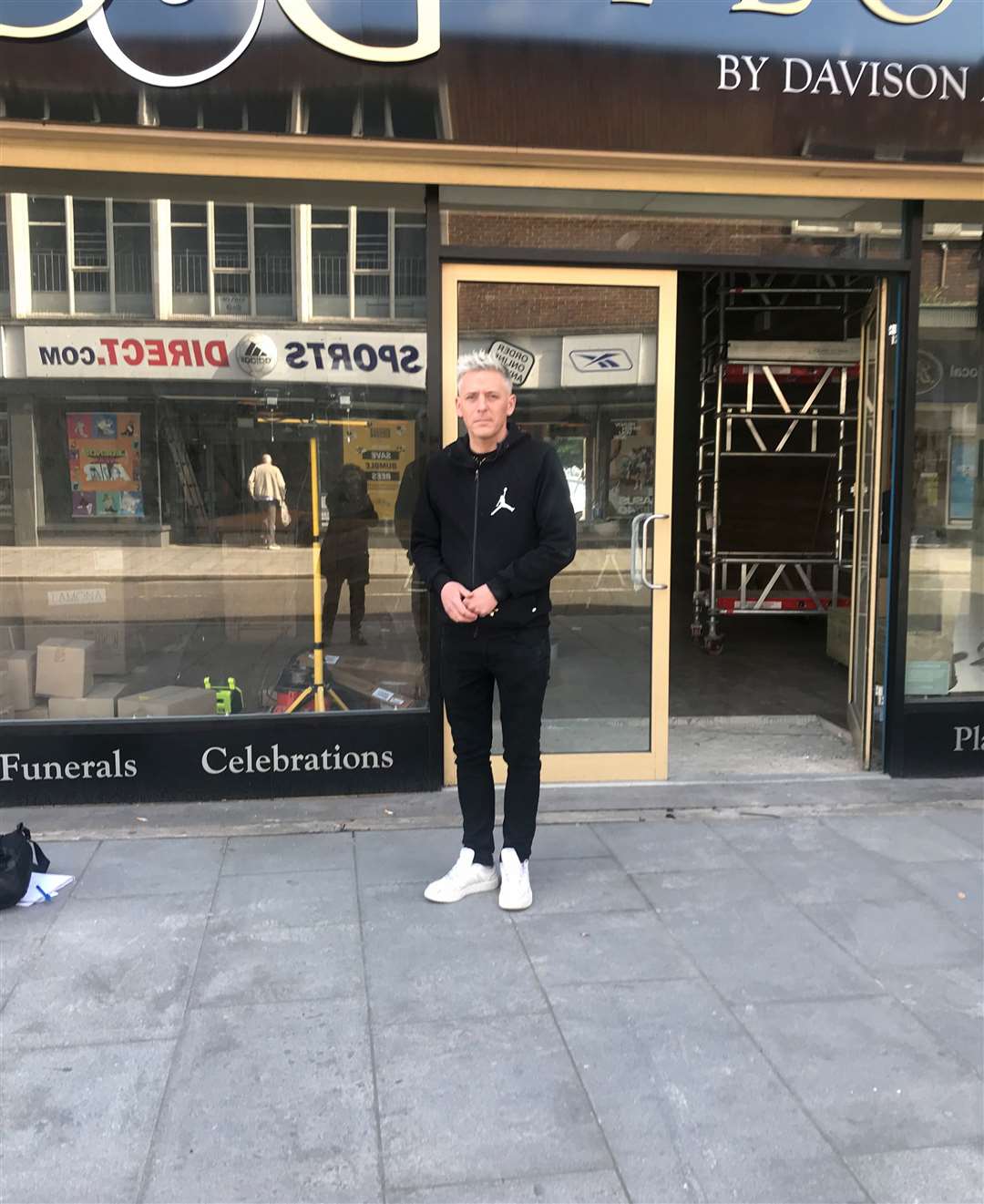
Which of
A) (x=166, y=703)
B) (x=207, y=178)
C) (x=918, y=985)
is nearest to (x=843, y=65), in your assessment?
(x=207, y=178)

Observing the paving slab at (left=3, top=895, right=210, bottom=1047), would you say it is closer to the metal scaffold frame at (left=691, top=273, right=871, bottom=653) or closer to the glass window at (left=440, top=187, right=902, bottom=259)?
the glass window at (left=440, top=187, right=902, bottom=259)

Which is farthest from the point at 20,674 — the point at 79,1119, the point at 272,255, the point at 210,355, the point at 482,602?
the point at 79,1119

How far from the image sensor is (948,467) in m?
5.29

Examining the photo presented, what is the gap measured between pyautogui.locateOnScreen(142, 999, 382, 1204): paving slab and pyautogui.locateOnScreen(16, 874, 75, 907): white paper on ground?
1.09 m

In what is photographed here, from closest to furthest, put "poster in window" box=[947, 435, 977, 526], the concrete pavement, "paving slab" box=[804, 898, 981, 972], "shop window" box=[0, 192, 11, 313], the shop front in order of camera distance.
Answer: the concrete pavement < "paving slab" box=[804, 898, 981, 972] < the shop front < "shop window" box=[0, 192, 11, 313] < "poster in window" box=[947, 435, 977, 526]

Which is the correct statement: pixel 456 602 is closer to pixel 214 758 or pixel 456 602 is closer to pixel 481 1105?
pixel 481 1105

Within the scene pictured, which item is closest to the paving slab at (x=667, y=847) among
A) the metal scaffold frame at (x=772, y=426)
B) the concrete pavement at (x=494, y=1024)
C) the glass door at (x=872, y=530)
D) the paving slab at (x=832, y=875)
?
the concrete pavement at (x=494, y=1024)

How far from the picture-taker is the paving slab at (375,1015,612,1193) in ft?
7.37

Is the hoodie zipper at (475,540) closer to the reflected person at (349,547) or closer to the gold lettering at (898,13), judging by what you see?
the reflected person at (349,547)

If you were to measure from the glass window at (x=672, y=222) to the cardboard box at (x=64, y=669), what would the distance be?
2.86m

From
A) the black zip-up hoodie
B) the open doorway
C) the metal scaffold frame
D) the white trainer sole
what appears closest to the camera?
the black zip-up hoodie

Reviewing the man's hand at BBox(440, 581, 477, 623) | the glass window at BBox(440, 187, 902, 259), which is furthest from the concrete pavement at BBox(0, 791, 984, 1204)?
the glass window at BBox(440, 187, 902, 259)

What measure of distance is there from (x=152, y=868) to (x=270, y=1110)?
171 cm

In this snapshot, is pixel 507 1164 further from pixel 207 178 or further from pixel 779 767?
pixel 207 178
